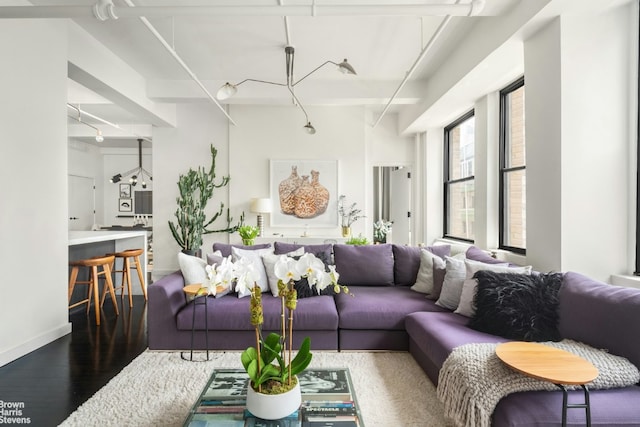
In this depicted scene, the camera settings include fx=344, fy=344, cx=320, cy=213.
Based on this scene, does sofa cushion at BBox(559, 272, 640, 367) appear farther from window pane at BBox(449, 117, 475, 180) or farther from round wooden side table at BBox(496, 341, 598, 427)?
window pane at BBox(449, 117, 475, 180)

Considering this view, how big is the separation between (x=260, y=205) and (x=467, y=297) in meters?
4.37

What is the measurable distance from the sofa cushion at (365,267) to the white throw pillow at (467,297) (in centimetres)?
105

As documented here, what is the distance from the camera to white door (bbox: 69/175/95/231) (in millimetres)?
8727

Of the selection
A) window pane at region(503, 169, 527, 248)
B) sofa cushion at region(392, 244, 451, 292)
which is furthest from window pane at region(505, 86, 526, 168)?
sofa cushion at region(392, 244, 451, 292)

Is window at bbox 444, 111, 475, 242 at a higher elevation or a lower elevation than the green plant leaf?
higher

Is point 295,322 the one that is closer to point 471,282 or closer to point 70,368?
point 471,282

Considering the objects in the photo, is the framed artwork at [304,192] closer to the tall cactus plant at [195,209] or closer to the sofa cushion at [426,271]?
the tall cactus plant at [195,209]

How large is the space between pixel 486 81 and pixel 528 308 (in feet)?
9.73

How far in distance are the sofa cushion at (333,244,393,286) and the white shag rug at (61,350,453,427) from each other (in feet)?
2.99

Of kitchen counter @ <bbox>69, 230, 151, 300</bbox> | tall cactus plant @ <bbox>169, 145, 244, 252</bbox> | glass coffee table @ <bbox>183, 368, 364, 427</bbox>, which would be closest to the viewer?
glass coffee table @ <bbox>183, 368, 364, 427</bbox>

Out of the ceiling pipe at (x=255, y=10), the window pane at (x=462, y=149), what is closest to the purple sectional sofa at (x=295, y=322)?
the ceiling pipe at (x=255, y=10)

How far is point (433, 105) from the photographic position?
5121 mm

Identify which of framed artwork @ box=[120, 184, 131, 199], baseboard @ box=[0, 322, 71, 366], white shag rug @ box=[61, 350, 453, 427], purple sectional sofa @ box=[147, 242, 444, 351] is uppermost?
framed artwork @ box=[120, 184, 131, 199]

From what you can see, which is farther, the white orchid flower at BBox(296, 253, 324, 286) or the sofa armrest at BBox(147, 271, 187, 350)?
the sofa armrest at BBox(147, 271, 187, 350)
